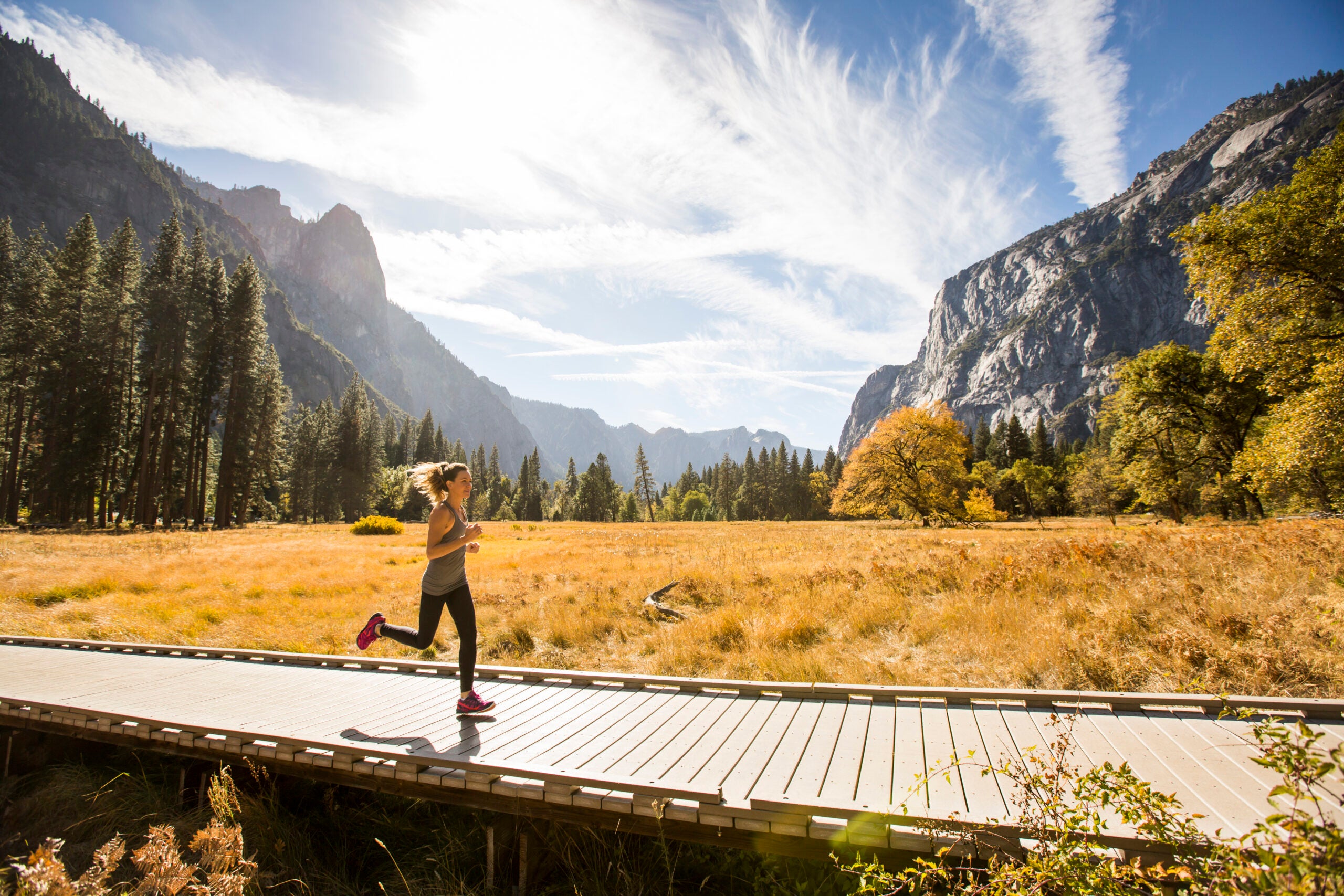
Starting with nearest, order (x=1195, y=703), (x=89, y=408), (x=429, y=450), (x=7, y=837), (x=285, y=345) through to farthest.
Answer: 1. (x=1195, y=703)
2. (x=7, y=837)
3. (x=89, y=408)
4. (x=429, y=450)
5. (x=285, y=345)

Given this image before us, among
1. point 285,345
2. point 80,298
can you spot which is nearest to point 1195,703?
point 80,298

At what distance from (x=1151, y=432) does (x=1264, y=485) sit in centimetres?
1757

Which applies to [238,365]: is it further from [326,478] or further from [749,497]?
[749,497]

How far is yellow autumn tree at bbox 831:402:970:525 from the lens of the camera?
3719 centimetres

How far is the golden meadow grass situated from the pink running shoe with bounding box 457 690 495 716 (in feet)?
9.99

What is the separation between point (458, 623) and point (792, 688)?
3401 mm

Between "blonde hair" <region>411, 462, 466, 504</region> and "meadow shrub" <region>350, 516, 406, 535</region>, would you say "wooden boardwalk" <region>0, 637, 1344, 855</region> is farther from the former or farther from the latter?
"meadow shrub" <region>350, 516, 406, 535</region>

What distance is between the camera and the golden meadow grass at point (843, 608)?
631cm

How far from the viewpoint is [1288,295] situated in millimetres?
11891

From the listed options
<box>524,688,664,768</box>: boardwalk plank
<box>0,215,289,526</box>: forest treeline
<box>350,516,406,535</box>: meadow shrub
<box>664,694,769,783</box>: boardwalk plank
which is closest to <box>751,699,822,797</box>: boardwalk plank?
<box>664,694,769,783</box>: boardwalk plank

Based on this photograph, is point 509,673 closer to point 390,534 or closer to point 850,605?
point 850,605

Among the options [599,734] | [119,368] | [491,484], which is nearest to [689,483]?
[491,484]

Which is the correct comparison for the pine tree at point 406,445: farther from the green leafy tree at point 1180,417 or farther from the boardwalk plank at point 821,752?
the boardwalk plank at point 821,752

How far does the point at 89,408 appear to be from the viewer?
32219 millimetres
